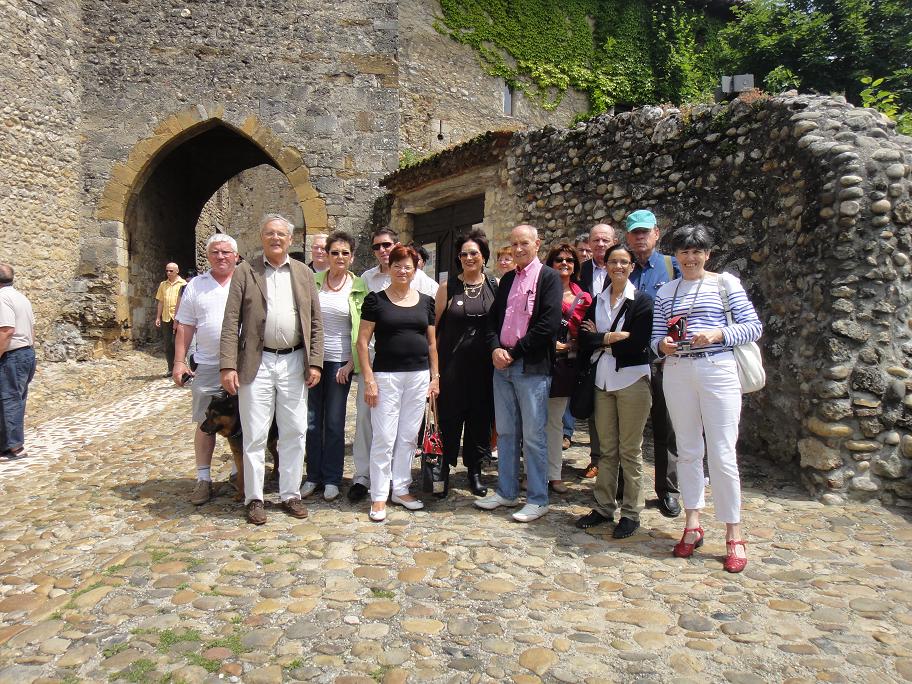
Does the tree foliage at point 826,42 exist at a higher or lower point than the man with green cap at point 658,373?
higher

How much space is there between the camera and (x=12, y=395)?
18.5ft

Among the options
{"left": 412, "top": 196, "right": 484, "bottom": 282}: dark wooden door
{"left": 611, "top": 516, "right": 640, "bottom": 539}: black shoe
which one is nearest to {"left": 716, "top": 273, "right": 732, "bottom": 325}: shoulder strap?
{"left": 611, "top": 516, "right": 640, "bottom": 539}: black shoe

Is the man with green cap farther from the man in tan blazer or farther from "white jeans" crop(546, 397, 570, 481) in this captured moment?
the man in tan blazer

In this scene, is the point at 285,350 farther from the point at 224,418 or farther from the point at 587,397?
the point at 587,397

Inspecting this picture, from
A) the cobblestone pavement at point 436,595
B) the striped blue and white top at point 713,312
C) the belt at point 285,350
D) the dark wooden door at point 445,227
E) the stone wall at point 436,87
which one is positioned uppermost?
the stone wall at point 436,87

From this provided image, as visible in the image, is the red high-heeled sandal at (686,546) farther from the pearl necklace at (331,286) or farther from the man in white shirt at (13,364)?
the man in white shirt at (13,364)

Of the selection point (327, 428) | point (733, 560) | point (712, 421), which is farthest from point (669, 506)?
point (327, 428)

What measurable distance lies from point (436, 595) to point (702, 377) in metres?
1.72

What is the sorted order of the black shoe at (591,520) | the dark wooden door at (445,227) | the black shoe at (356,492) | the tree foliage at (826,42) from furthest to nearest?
the tree foliage at (826,42), the dark wooden door at (445,227), the black shoe at (356,492), the black shoe at (591,520)

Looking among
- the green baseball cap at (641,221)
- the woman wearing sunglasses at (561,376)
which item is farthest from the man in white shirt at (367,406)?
the green baseball cap at (641,221)

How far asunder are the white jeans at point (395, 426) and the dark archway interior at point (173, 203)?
30.8 ft

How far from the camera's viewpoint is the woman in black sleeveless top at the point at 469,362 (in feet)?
14.3

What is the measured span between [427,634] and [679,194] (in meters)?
4.88

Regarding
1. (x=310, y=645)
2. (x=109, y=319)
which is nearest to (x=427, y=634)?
(x=310, y=645)
